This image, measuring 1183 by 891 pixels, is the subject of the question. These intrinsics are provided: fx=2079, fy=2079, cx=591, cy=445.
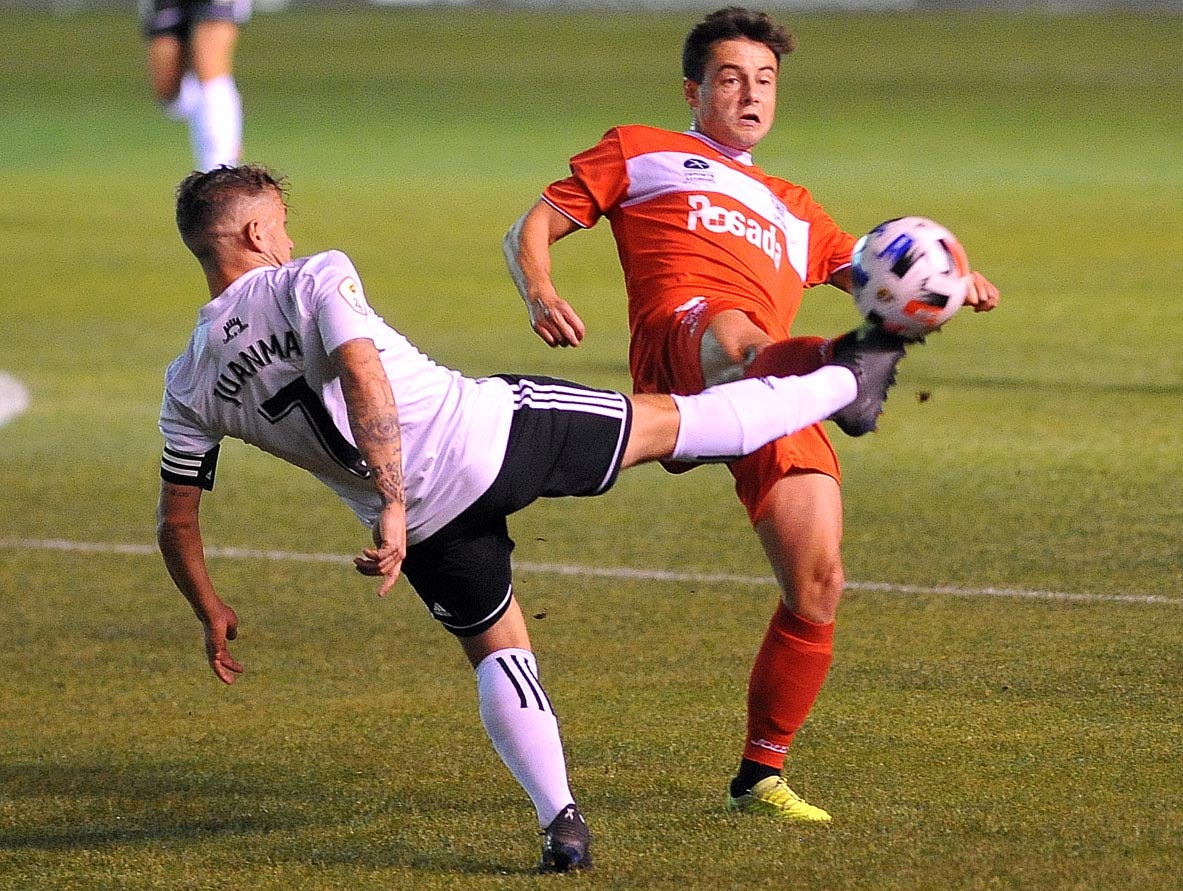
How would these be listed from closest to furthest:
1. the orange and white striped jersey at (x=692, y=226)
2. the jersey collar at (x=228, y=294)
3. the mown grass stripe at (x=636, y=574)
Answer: the jersey collar at (x=228, y=294) < the orange and white striped jersey at (x=692, y=226) < the mown grass stripe at (x=636, y=574)

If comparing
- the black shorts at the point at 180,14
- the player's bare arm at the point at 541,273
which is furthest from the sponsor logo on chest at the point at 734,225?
the black shorts at the point at 180,14


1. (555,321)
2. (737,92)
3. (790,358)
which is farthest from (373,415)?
(737,92)

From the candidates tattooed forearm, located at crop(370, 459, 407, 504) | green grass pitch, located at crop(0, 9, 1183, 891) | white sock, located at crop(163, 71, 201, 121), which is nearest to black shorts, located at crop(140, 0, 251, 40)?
white sock, located at crop(163, 71, 201, 121)

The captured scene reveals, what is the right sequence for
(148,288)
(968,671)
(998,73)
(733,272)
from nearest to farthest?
(733,272)
(968,671)
(148,288)
(998,73)

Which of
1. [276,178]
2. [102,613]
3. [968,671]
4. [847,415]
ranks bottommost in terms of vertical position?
[102,613]

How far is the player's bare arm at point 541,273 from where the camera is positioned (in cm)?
591

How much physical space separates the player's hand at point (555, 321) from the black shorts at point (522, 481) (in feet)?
2.00

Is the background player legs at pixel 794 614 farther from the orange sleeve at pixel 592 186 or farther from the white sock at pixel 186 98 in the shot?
the white sock at pixel 186 98

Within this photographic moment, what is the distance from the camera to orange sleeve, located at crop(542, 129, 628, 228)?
6363mm

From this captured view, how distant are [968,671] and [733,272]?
174 centimetres

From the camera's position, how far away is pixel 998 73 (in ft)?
135

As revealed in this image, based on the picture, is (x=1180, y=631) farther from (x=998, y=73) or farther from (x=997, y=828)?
(x=998, y=73)

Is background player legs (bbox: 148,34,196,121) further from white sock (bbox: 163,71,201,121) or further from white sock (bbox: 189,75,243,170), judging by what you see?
A: white sock (bbox: 189,75,243,170)

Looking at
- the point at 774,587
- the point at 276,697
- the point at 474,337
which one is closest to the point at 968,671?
the point at 774,587
